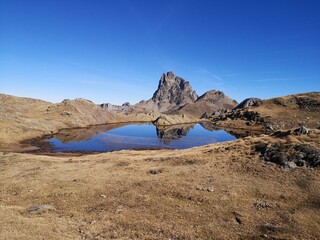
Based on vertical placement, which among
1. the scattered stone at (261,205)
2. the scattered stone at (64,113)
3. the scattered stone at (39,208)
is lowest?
the scattered stone at (39,208)

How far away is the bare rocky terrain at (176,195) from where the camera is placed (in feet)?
62.1

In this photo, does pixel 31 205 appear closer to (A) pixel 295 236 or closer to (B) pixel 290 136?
(A) pixel 295 236

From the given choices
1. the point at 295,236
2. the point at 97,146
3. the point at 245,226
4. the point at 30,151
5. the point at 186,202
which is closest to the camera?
the point at 295,236

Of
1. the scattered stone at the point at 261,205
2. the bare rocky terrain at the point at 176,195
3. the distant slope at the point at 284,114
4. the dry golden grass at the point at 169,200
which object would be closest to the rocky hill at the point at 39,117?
the bare rocky terrain at the point at 176,195

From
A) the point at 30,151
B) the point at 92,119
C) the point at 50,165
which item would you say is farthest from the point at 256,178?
the point at 92,119

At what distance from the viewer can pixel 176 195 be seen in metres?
25.2

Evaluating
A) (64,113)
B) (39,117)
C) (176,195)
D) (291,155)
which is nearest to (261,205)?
(176,195)

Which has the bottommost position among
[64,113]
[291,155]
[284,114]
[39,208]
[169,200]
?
[39,208]

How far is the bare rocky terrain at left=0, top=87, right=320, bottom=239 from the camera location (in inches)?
746

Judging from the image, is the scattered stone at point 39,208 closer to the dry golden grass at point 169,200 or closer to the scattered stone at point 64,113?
the dry golden grass at point 169,200

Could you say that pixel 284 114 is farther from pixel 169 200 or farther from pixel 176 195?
pixel 169 200

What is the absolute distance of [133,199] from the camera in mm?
24812

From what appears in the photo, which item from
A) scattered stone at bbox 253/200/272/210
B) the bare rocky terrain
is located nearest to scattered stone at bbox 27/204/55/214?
the bare rocky terrain

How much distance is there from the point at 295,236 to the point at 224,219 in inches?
196
